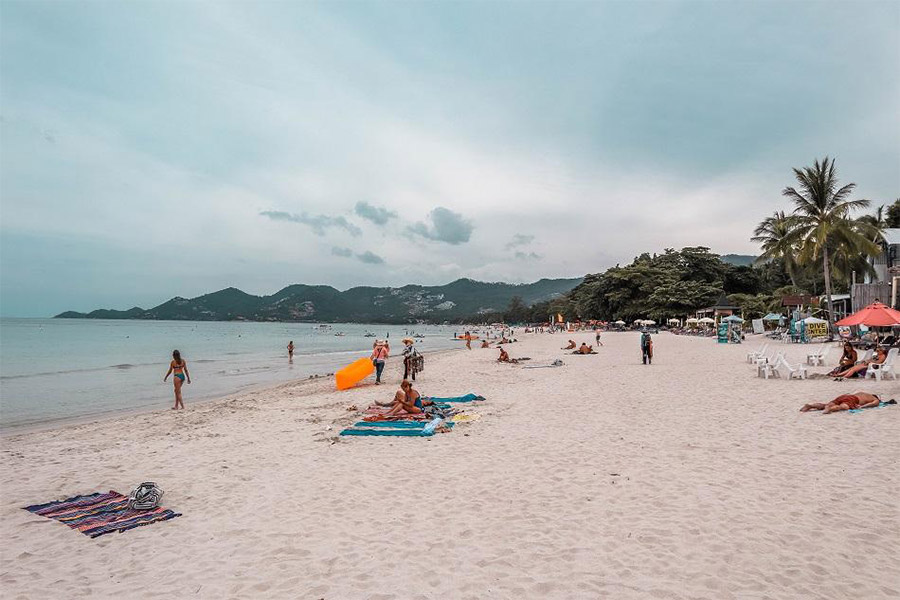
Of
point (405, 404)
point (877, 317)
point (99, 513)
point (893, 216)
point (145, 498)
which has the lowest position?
point (99, 513)

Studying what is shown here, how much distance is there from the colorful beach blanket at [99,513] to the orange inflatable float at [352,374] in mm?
9240

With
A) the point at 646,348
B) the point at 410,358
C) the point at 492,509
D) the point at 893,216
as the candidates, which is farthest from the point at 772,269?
the point at 492,509

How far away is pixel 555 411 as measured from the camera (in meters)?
9.95

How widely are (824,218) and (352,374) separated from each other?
24.4 m

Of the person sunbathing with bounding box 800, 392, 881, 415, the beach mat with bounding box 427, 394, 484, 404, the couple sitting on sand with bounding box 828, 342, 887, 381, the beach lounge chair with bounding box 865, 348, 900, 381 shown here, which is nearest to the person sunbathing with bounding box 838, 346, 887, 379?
the couple sitting on sand with bounding box 828, 342, 887, 381

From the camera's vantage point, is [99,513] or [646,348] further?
[646,348]

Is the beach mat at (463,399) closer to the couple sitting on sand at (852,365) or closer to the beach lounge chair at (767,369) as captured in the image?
Answer: the beach lounge chair at (767,369)

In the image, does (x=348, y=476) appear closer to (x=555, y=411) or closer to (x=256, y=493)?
(x=256, y=493)

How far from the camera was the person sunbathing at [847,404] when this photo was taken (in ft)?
28.1

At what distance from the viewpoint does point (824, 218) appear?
25.5 metres

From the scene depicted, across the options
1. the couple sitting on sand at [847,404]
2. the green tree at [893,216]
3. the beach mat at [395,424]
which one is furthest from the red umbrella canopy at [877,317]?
the green tree at [893,216]

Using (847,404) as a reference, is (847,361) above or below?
above

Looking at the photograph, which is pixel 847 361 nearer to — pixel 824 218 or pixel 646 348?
pixel 646 348

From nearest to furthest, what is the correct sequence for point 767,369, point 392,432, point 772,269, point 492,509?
point 492,509 < point 392,432 < point 767,369 < point 772,269
